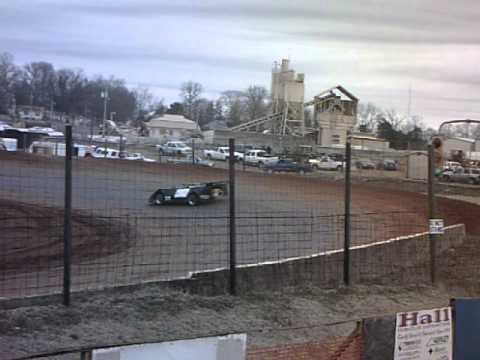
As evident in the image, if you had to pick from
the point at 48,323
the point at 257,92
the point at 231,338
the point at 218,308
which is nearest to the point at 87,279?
the point at 218,308

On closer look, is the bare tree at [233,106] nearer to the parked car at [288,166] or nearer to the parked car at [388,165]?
the parked car at [388,165]

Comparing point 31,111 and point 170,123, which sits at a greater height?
point 31,111

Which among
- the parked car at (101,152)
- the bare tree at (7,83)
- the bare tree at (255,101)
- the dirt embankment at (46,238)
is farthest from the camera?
the bare tree at (255,101)

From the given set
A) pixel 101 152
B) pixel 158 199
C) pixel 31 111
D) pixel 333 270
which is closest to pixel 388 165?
pixel 101 152

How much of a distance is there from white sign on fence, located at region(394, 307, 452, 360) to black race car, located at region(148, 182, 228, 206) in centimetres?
1899

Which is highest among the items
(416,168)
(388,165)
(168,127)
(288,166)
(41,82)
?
(41,82)

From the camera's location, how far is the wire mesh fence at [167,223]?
12477 millimetres

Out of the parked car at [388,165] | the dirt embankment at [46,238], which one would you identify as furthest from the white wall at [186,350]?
the parked car at [388,165]

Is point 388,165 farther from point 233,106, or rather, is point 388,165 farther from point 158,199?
point 233,106

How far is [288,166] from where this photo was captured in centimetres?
2231

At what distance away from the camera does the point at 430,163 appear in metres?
11.8

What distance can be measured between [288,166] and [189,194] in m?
5.76

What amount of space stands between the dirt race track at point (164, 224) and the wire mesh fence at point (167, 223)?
0.04 metres

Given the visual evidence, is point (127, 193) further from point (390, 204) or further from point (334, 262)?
point (334, 262)
